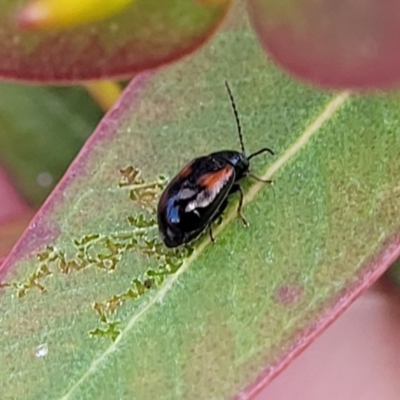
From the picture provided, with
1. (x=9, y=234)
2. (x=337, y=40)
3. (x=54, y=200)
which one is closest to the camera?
(x=337, y=40)

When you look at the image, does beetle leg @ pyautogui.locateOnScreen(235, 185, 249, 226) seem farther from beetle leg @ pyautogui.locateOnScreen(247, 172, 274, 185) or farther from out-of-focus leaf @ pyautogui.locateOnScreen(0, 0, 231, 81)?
out-of-focus leaf @ pyautogui.locateOnScreen(0, 0, 231, 81)

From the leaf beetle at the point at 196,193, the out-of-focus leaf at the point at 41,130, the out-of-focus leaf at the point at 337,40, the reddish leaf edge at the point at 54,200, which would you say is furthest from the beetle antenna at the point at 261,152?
A: the out-of-focus leaf at the point at 41,130

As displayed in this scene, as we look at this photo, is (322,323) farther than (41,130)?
No

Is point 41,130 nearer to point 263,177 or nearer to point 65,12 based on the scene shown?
point 263,177

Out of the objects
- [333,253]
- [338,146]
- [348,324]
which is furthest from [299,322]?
→ [348,324]

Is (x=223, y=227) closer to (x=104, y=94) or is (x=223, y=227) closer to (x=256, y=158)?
(x=256, y=158)

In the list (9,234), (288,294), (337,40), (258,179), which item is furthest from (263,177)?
(9,234)

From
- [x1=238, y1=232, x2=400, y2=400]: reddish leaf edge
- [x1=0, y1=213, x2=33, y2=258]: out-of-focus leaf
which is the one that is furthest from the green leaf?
[x1=0, y1=213, x2=33, y2=258]: out-of-focus leaf
